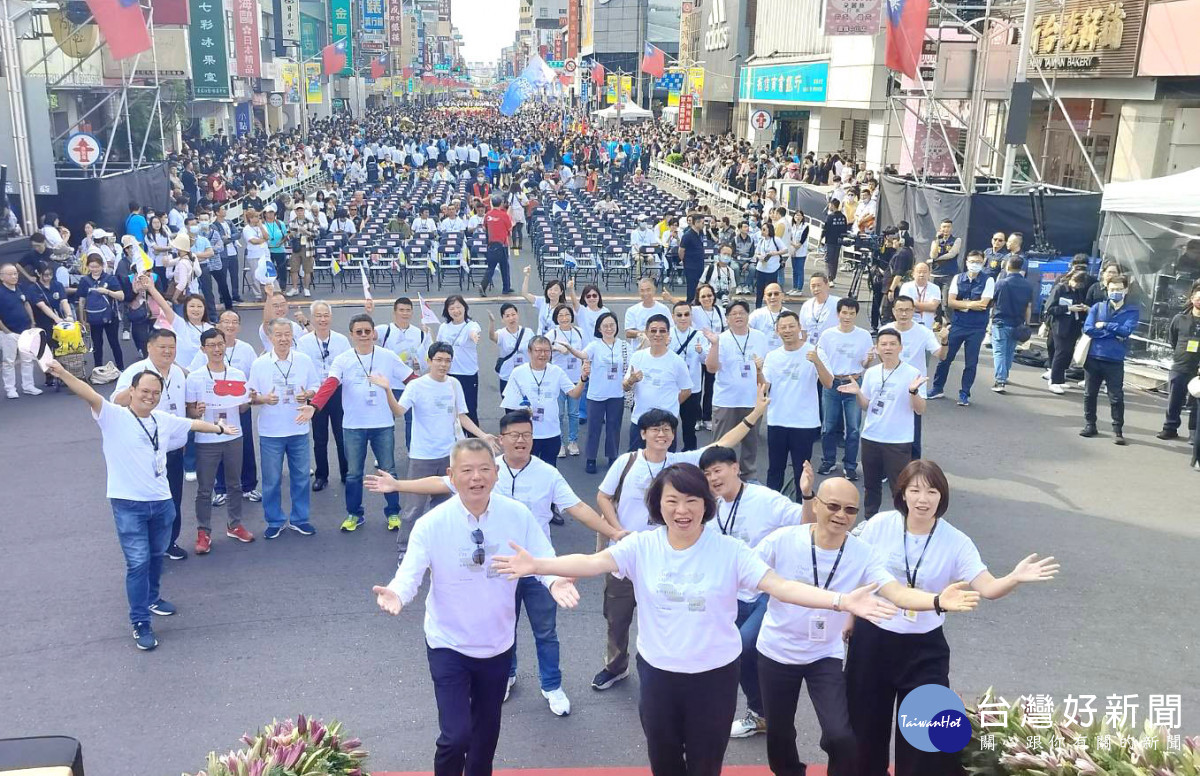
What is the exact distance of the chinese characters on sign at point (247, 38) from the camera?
42.9 m

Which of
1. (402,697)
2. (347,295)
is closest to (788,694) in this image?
(402,697)

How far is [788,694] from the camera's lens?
438cm

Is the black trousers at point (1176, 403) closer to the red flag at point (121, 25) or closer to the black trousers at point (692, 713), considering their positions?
the black trousers at point (692, 713)

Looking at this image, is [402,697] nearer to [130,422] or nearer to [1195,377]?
[130,422]

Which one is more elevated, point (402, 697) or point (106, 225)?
point (106, 225)

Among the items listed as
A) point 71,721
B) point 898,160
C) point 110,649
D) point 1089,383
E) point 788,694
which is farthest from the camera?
point 898,160

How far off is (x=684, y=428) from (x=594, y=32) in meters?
81.9

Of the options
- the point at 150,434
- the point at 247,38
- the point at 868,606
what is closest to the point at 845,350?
the point at 868,606

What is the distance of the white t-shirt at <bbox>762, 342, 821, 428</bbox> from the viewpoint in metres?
8.06

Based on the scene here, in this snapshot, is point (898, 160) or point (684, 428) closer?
point (684, 428)

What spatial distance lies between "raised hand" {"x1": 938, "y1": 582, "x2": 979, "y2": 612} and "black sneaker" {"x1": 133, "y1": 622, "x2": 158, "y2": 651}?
4773mm

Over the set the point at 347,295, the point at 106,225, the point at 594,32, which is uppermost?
the point at 594,32

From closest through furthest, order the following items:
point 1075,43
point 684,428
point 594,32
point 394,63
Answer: point 684,428 < point 1075,43 < point 594,32 < point 394,63

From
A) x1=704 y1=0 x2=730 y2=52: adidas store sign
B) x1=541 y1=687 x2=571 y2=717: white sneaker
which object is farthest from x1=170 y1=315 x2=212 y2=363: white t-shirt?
x1=704 y1=0 x2=730 y2=52: adidas store sign
